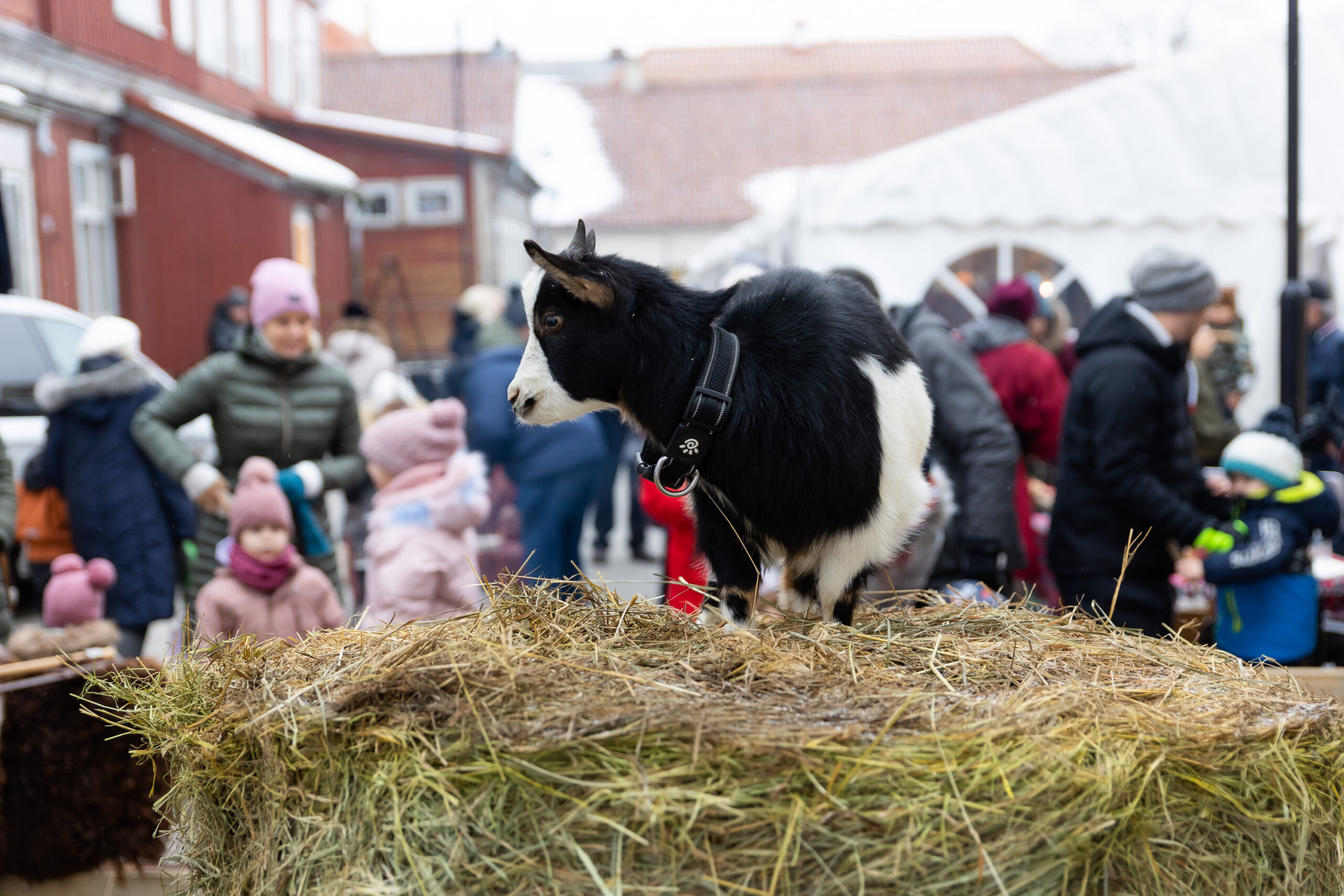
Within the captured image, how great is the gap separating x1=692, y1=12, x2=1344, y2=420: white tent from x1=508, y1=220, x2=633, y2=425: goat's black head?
21.6 feet

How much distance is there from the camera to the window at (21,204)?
39.1ft

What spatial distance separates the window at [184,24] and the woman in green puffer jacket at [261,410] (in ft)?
46.0

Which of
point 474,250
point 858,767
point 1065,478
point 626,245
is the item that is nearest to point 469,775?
point 858,767

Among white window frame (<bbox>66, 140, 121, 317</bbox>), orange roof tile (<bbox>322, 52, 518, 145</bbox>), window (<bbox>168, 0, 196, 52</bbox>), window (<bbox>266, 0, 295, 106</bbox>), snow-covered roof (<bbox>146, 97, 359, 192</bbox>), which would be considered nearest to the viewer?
white window frame (<bbox>66, 140, 121, 317</bbox>)

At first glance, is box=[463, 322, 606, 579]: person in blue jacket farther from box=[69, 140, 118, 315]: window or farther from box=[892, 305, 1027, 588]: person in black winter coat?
box=[69, 140, 118, 315]: window

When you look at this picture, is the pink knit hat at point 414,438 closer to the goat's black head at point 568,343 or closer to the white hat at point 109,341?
the white hat at point 109,341

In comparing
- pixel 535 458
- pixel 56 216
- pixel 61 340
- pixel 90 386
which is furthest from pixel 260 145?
pixel 535 458

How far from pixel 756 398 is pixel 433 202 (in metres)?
23.7

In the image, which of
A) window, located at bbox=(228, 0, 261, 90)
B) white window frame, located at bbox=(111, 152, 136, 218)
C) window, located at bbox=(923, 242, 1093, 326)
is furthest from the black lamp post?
window, located at bbox=(228, 0, 261, 90)

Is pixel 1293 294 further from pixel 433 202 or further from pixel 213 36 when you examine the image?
pixel 433 202

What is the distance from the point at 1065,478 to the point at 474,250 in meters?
21.6

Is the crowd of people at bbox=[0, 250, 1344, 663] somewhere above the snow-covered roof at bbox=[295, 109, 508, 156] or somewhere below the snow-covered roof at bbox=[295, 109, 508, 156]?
below

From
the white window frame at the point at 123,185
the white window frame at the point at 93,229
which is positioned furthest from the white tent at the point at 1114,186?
the white window frame at the point at 123,185

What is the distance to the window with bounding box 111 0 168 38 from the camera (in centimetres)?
1446
